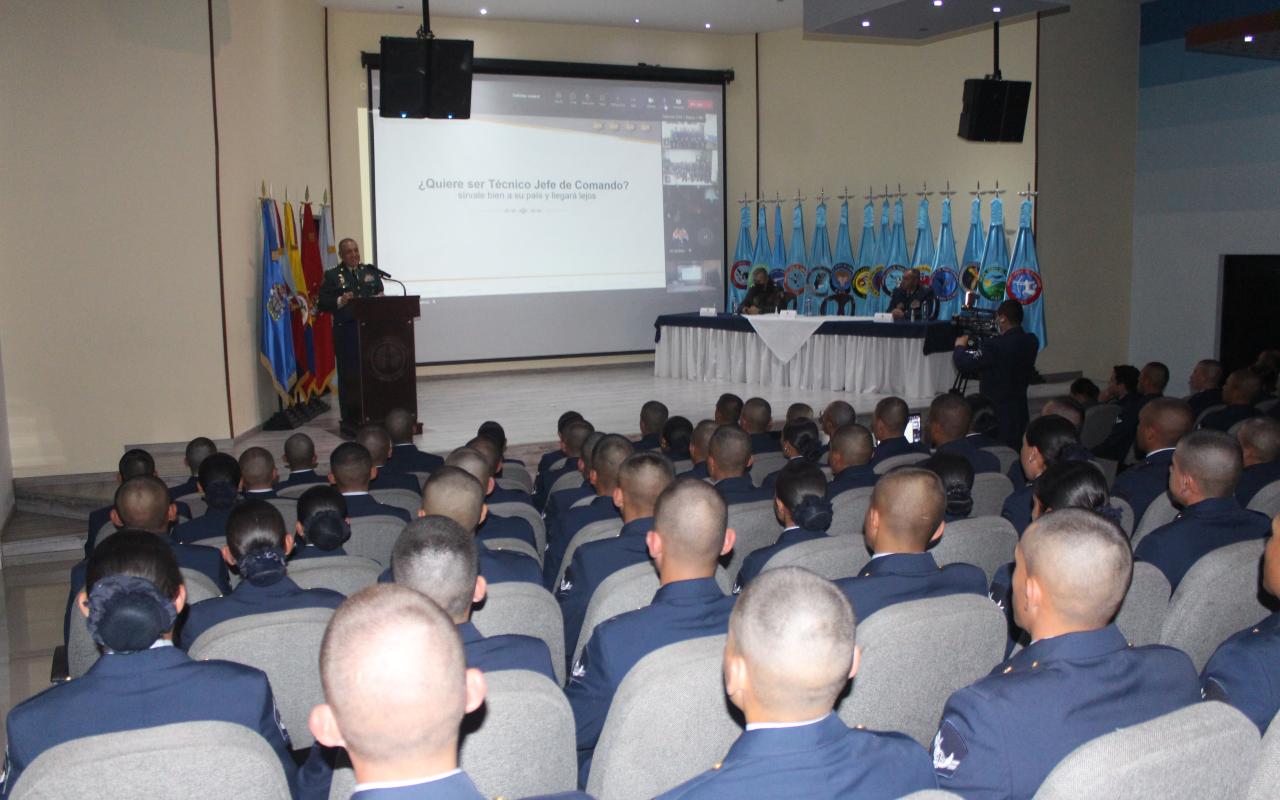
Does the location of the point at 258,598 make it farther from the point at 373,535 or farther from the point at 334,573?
the point at 373,535

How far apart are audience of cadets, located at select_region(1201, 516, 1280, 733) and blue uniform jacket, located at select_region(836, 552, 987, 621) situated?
0.60m

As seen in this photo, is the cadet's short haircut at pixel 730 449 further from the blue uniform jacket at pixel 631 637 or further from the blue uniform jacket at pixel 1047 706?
the blue uniform jacket at pixel 1047 706

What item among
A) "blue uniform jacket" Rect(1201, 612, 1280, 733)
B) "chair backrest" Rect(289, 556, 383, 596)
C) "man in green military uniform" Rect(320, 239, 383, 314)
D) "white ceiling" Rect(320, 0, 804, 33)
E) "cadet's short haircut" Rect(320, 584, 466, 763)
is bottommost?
"chair backrest" Rect(289, 556, 383, 596)

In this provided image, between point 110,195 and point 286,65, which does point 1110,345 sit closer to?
point 286,65

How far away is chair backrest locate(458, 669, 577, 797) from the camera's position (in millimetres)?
1968

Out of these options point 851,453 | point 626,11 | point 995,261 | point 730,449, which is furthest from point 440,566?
point 626,11

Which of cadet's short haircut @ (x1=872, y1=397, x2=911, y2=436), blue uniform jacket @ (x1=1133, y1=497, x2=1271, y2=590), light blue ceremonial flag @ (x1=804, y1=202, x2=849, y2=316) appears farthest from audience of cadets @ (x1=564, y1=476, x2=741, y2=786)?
light blue ceremonial flag @ (x1=804, y1=202, x2=849, y2=316)

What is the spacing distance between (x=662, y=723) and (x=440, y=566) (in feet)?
1.88

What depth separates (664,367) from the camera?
508 inches

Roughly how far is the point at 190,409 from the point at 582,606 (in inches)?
237

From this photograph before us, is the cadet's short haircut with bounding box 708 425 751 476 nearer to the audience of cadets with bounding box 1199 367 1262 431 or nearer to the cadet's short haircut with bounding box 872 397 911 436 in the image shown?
the cadet's short haircut with bounding box 872 397 911 436

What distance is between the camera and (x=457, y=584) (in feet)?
7.57

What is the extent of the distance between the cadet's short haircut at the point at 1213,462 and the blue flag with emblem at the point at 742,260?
10775mm

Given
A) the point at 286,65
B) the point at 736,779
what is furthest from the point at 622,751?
the point at 286,65
